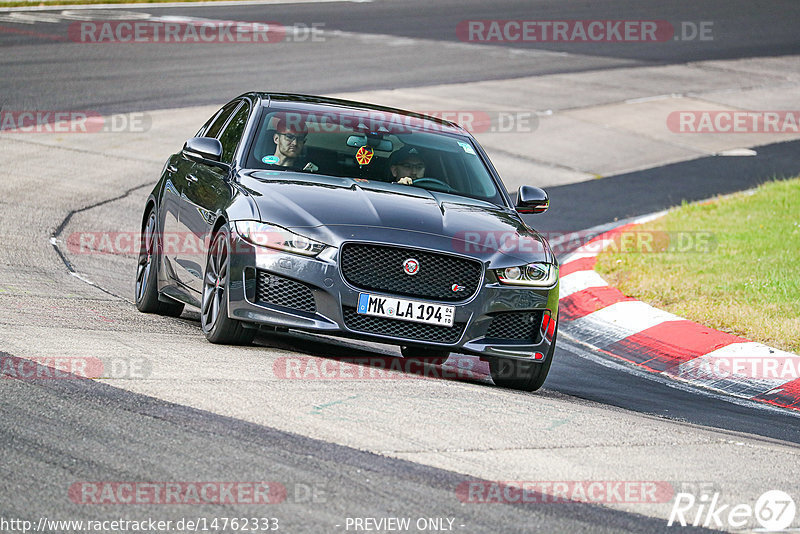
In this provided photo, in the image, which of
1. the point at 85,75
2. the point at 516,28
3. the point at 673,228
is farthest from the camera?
the point at 516,28

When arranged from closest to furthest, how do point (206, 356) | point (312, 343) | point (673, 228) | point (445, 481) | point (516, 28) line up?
point (445, 481) → point (206, 356) → point (312, 343) → point (673, 228) → point (516, 28)

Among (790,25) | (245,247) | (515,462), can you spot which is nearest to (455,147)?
(245,247)

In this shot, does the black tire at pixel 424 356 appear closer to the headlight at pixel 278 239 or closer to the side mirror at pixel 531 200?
the side mirror at pixel 531 200

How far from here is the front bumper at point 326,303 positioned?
7.24 metres

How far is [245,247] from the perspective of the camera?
734 cm

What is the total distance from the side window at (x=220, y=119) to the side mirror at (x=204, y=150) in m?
1.05

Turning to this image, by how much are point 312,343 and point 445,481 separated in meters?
3.76

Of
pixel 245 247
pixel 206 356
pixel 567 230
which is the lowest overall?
pixel 567 230

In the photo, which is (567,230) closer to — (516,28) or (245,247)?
(245,247)
